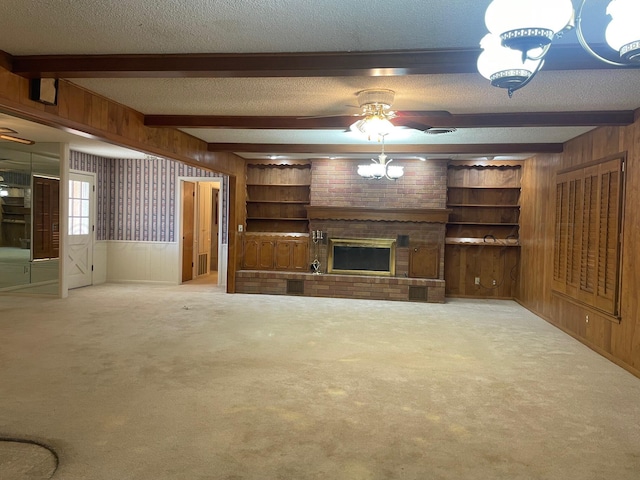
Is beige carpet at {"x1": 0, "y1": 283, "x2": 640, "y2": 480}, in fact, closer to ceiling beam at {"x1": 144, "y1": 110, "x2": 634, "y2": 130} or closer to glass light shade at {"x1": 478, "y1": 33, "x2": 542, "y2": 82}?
glass light shade at {"x1": 478, "y1": 33, "x2": 542, "y2": 82}

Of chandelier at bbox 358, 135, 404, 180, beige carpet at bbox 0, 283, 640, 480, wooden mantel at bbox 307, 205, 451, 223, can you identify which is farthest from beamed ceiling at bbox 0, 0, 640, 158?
wooden mantel at bbox 307, 205, 451, 223

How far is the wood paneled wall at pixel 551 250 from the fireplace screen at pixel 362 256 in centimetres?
221

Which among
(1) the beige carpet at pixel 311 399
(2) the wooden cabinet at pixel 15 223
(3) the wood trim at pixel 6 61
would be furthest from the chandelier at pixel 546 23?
(2) the wooden cabinet at pixel 15 223

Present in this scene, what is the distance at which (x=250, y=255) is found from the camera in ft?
28.4

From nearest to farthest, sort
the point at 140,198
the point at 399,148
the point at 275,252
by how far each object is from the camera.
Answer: the point at 399,148
the point at 275,252
the point at 140,198

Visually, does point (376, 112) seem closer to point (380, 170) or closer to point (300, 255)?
point (380, 170)

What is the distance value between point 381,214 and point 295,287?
195cm

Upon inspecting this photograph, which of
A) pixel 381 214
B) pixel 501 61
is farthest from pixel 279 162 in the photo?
pixel 501 61

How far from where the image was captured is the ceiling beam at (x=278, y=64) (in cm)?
300

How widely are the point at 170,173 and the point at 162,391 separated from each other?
641 centimetres

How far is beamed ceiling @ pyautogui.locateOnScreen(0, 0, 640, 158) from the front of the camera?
2549 mm

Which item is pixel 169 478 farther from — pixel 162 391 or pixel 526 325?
pixel 526 325

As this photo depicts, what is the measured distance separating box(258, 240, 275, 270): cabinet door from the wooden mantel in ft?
2.99

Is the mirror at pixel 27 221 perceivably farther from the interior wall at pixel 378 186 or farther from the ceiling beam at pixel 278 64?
the ceiling beam at pixel 278 64
